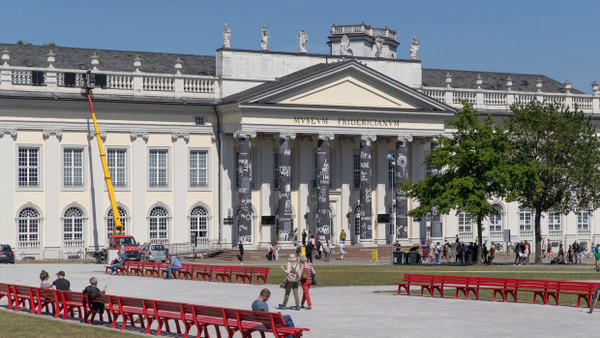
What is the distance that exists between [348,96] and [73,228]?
20801 millimetres

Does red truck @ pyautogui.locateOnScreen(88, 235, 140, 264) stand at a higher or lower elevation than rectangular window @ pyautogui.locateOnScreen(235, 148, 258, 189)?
lower

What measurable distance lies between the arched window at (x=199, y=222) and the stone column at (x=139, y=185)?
344 cm

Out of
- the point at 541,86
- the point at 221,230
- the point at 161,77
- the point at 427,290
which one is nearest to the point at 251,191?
the point at 221,230

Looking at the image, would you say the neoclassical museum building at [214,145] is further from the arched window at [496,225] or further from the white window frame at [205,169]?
the arched window at [496,225]

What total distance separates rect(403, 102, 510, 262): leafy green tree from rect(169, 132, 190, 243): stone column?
1665 centimetres

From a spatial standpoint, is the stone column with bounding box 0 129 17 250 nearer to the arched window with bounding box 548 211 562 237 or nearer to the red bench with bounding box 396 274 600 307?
the red bench with bounding box 396 274 600 307

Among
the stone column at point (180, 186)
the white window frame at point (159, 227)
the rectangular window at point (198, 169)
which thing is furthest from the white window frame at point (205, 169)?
the white window frame at point (159, 227)

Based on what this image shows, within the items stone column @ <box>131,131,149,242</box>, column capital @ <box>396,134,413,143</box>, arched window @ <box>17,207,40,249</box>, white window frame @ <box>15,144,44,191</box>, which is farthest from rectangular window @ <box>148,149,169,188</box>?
column capital @ <box>396,134,413,143</box>

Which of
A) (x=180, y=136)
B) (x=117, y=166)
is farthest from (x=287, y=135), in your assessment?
(x=117, y=166)

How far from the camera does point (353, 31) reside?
101750 mm

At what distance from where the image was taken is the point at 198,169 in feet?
239

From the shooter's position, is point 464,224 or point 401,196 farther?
point 464,224

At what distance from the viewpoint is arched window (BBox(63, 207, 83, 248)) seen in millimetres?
68062

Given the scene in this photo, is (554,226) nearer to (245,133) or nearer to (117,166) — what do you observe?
(245,133)
